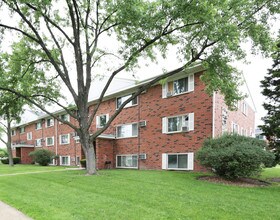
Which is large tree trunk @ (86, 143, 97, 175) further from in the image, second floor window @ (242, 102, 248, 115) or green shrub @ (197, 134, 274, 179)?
second floor window @ (242, 102, 248, 115)

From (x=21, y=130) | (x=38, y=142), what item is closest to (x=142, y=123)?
(x=38, y=142)

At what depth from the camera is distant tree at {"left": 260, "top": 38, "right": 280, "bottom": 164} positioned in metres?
14.7

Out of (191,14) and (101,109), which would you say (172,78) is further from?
Result: (101,109)

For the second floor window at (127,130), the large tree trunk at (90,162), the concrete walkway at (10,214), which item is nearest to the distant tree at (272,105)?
the second floor window at (127,130)

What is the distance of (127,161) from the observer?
66.4 feet

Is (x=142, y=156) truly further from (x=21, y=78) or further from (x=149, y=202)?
(x=149, y=202)

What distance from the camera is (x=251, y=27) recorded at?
1193 cm

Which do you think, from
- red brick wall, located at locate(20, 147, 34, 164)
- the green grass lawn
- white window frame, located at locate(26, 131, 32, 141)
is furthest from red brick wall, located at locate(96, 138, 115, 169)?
white window frame, located at locate(26, 131, 32, 141)

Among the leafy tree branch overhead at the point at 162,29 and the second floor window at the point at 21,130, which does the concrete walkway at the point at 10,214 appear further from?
the second floor window at the point at 21,130

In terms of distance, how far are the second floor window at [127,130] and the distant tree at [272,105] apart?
890 cm

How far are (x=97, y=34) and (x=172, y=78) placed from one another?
556 centimetres

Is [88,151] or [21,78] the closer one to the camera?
[88,151]

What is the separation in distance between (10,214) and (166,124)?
12189mm

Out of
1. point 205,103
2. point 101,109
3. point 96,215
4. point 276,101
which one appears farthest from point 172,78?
point 96,215
